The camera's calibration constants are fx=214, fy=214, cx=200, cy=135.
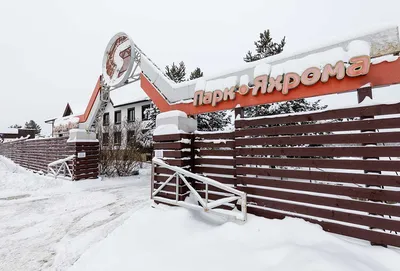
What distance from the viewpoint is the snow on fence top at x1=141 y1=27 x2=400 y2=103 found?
3250mm

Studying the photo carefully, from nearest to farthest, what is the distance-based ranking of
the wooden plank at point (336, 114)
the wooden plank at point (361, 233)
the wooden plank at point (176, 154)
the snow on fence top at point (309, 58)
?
the wooden plank at point (361, 233) < the wooden plank at point (336, 114) < the snow on fence top at point (309, 58) < the wooden plank at point (176, 154)

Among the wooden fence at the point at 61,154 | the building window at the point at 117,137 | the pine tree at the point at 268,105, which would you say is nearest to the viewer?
the wooden fence at the point at 61,154

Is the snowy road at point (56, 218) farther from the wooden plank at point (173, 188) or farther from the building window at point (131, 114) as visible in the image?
the building window at point (131, 114)

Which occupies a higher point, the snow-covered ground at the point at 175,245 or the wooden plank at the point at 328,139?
the wooden plank at the point at 328,139

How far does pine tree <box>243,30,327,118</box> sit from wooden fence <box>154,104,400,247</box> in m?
8.43

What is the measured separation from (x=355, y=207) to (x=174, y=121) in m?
3.85

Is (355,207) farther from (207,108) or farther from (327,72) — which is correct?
(207,108)

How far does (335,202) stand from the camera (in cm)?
328

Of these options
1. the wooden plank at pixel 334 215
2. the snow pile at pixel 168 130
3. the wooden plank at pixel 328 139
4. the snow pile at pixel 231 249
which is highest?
the snow pile at pixel 168 130

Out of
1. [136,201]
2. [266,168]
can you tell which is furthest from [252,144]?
[136,201]

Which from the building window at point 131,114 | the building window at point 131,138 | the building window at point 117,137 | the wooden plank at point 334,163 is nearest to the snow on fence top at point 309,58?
the wooden plank at point 334,163

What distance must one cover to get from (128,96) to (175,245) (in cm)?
2661

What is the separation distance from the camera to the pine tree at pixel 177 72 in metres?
18.4

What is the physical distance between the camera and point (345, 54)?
11.4ft
